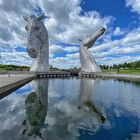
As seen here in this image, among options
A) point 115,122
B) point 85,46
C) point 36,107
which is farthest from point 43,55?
point 115,122

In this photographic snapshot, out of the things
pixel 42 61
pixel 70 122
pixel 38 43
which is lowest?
pixel 70 122

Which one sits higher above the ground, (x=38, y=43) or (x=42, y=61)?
(x=38, y=43)

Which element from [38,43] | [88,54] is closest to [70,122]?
[38,43]

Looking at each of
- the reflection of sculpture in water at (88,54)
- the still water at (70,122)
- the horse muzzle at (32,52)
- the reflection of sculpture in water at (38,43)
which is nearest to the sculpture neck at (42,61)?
the reflection of sculpture in water at (38,43)

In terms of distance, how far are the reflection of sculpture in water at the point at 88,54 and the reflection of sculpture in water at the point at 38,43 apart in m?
9.70

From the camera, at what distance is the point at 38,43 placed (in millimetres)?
55969

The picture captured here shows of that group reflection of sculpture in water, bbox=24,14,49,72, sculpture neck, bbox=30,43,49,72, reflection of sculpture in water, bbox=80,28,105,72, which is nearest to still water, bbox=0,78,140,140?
reflection of sculpture in water, bbox=24,14,49,72

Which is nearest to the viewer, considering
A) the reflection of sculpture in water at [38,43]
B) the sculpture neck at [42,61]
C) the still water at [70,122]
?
the still water at [70,122]

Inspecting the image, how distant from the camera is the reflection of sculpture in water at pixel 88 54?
60250 mm

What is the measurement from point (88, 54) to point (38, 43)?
13476 mm

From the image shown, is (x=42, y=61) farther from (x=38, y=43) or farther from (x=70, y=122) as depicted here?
→ (x=70, y=122)

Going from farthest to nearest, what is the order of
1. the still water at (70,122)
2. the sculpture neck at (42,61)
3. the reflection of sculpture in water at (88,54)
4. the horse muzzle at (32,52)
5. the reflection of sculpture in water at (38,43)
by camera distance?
the reflection of sculpture in water at (88,54) → the sculpture neck at (42,61) → the horse muzzle at (32,52) → the reflection of sculpture in water at (38,43) → the still water at (70,122)

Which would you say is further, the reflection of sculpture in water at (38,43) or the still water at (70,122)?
the reflection of sculpture in water at (38,43)

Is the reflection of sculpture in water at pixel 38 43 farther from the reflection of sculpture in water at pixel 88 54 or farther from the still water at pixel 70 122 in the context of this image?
the still water at pixel 70 122
